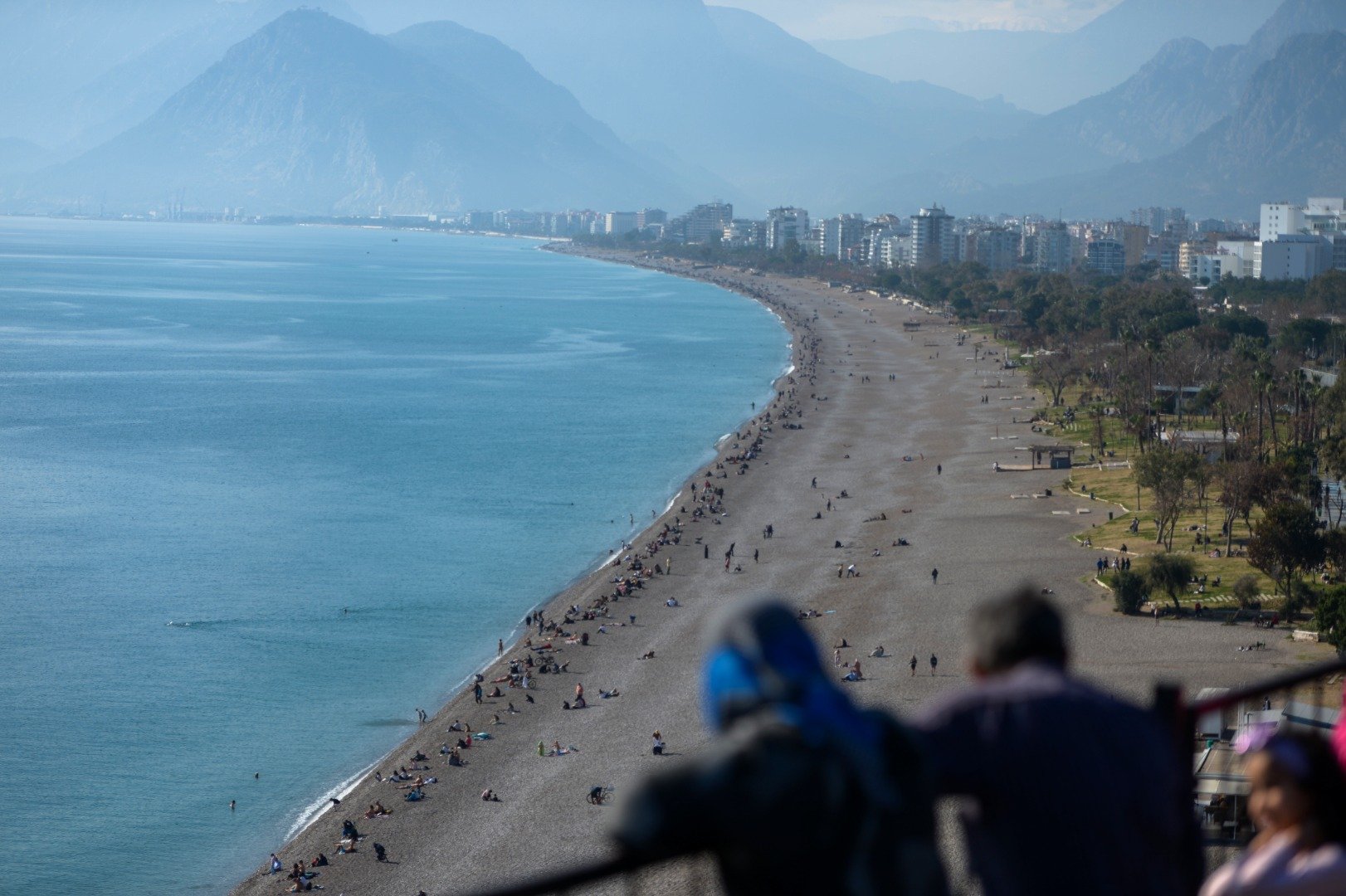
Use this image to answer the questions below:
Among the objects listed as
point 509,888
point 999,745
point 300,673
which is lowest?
point 300,673

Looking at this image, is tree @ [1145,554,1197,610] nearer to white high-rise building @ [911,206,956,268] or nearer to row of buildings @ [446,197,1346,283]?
row of buildings @ [446,197,1346,283]

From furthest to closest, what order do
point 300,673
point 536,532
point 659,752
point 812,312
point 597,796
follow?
point 812,312, point 536,532, point 300,673, point 659,752, point 597,796

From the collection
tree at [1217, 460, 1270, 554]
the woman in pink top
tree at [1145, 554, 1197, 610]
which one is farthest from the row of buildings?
the woman in pink top

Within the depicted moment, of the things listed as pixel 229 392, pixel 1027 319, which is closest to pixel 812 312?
pixel 1027 319

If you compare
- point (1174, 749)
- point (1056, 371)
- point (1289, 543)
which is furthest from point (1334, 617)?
point (1056, 371)

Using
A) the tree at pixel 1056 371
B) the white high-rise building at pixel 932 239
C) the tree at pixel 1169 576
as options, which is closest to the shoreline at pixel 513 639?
the tree at pixel 1169 576

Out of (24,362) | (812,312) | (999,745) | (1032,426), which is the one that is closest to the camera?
(999,745)

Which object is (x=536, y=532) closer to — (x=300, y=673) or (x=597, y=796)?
(x=300, y=673)
